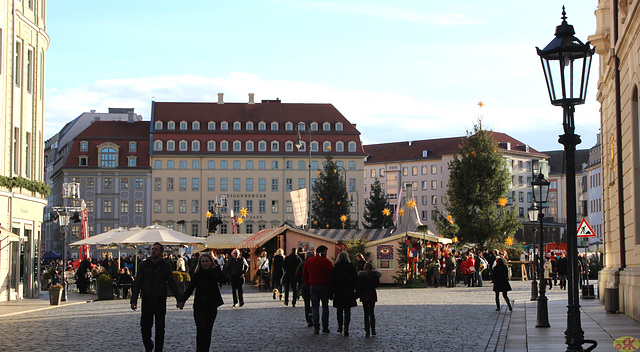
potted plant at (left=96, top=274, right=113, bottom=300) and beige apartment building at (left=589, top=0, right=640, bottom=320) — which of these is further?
potted plant at (left=96, top=274, right=113, bottom=300)

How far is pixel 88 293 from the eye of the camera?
38.5 metres

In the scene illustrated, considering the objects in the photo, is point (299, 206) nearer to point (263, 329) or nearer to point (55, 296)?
point (55, 296)

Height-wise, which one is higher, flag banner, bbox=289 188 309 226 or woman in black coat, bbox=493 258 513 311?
flag banner, bbox=289 188 309 226

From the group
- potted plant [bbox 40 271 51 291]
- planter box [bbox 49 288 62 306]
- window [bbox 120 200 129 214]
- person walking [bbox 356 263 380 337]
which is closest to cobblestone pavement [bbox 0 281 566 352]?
person walking [bbox 356 263 380 337]

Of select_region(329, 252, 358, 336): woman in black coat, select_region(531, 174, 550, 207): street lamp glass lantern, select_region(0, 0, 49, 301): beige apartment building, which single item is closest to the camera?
select_region(329, 252, 358, 336): woman in black coat

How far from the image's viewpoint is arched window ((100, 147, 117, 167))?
114 meters

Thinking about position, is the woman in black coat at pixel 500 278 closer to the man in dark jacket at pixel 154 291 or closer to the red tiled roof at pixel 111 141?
the man in dark jacket at pixel 154 291

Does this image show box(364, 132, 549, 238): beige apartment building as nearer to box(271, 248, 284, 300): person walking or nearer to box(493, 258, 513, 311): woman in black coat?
box(271, 248, 284, 300): person walking

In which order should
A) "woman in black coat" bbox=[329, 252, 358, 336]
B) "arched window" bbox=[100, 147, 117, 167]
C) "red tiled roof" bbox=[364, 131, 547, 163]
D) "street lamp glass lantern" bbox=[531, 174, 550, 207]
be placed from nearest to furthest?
"woman in black coat" bbox=[329, 252, 358, 336] < "street lamp glass lantern" bbox=[531, 174, 550, 207] < "arched window" bbox=[100, 147, 117, 167] < "red tiled roof" bbox=[364, 131, 547, 163]

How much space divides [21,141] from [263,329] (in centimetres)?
1838

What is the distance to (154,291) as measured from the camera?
1370 centimetres

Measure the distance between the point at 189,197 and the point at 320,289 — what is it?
3897 inches

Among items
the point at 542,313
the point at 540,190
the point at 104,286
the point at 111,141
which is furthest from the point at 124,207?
the point at 542,313

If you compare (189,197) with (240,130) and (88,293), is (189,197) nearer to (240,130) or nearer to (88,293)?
(240,130)
